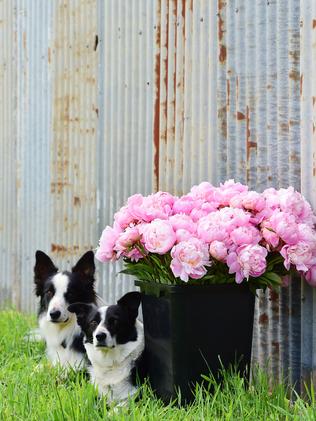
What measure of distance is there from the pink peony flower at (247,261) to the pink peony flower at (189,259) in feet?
0.38

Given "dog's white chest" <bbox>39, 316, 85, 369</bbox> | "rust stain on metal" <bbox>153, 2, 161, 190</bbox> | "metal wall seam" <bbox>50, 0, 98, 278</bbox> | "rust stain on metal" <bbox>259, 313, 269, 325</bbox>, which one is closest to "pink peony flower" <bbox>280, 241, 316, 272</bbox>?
"rust stain on metal" <bbox>259, 313, 269, 325</bbox>

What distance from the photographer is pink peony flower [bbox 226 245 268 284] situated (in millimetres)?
3719

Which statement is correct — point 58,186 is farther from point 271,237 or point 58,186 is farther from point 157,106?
point 271,237

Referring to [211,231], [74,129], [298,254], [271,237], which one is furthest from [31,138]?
[298,254]

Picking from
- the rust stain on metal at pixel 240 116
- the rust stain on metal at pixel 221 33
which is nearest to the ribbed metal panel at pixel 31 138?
the rust stain on metal at pixel 221 33

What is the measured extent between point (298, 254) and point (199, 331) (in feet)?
1.84

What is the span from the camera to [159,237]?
12.5 feet

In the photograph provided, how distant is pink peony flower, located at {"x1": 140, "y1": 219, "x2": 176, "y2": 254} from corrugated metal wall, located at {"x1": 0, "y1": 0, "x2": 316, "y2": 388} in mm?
729

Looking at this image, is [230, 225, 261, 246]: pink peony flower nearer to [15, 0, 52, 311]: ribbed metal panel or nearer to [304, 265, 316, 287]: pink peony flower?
[304, 265, 316, 287]: pink peony flower

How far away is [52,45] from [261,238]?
329 cm

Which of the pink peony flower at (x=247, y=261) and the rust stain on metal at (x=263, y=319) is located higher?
the pink peony flower at (x=247, y=261)

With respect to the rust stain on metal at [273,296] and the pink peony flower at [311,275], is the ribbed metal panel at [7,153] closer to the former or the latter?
the rust stain on metal at [273,296]

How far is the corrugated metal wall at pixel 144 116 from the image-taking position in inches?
166

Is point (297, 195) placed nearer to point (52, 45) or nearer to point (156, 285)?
point (156, 285)
